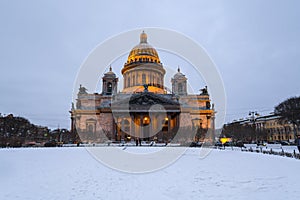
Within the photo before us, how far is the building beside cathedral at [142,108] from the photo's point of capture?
5454 centimetres

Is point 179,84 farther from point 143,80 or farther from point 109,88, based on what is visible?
point 109,88

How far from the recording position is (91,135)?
51344mm

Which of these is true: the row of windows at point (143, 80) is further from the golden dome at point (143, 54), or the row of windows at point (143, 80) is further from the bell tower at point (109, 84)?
the bell tower at point (109, 84)

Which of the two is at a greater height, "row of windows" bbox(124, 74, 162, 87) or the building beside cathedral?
"row of windows" bbox(124, 74, 162, 87)

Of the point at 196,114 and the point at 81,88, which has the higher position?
the point at 81,88

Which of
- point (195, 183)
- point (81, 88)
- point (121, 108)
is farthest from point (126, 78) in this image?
point (195, 183)

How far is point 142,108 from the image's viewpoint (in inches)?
2156

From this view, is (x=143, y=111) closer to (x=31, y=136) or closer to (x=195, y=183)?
(x=31, y=136)

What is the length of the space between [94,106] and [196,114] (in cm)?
2859

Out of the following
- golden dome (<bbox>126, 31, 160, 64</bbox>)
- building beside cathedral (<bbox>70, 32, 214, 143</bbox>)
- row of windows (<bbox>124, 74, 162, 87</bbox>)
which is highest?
golden dome (<bbox>126, 31, 160, 64</bbox>)

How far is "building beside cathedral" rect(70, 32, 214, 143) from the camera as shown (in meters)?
54.5

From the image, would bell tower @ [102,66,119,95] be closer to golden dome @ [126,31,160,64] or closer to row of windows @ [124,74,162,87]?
row of windows @ [124,74,162,87]

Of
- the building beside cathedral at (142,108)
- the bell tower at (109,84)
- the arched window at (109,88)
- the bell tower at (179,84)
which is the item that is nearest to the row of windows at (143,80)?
the building beside cathedral at (142,108)

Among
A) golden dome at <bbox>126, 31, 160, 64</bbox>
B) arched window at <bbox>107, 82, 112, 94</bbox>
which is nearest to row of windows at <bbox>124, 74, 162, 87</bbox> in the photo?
golden dome at <bbox>126, 31, 160, 64</bbox>
